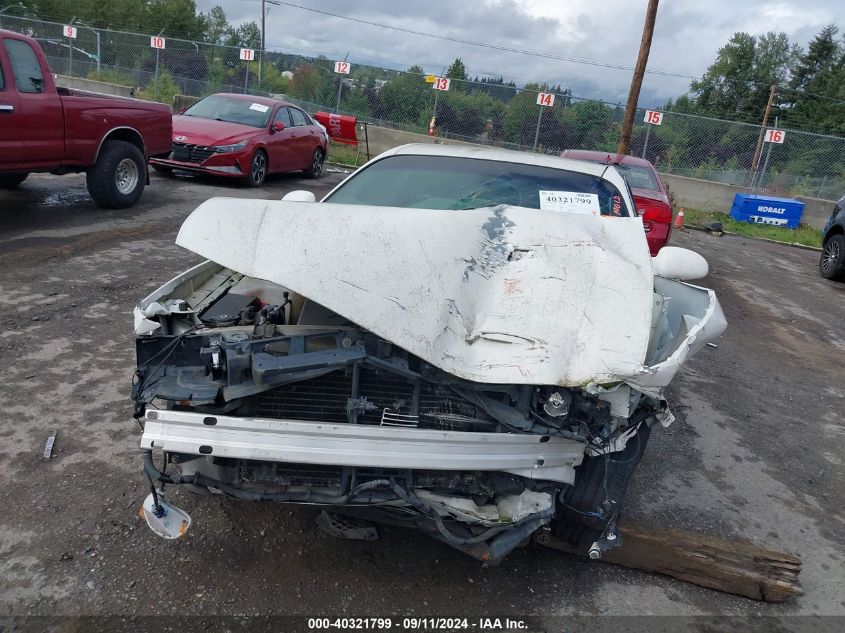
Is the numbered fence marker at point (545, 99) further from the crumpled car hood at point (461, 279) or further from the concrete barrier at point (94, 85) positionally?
the crumpled car hood at point (461, 279)

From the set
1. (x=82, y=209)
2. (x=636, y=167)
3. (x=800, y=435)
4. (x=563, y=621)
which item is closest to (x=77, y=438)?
(x=563, y=621)

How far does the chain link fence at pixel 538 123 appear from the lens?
18688mm

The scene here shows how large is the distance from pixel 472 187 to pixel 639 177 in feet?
18.8

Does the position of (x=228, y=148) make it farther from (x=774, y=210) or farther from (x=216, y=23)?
(x=216, y=23)

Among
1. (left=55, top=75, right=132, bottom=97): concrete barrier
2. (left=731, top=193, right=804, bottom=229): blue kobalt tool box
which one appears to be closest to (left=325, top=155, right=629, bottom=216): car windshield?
(left=731, top=193, right=804, bottom=229): blue kobalt tool box

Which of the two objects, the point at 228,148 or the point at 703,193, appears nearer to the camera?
the point at 228,148

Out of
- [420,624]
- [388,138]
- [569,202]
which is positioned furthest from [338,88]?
[420,624]

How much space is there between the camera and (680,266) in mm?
3602

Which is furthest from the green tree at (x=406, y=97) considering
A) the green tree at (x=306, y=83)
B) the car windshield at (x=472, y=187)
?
the car windshield at (x=472, y=187)

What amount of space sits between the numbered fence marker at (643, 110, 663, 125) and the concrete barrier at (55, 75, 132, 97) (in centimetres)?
1657

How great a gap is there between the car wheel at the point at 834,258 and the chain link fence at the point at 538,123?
8.41 m

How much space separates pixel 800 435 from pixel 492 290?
10.9 ft

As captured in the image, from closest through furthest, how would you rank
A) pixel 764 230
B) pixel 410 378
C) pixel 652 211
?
1. pixel 410 378
2. pixel 652 211
3. pixel 764 230

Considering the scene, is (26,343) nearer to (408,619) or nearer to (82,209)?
(408,619)
